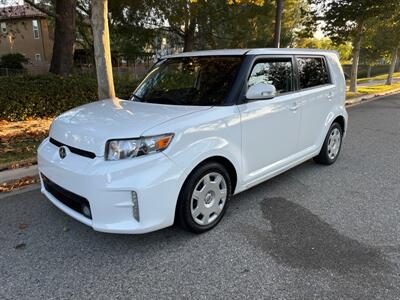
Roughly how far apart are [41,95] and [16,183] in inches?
172

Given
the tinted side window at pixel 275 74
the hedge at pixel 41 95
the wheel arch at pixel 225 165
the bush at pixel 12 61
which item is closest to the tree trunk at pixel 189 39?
the hedge at pixel 41 95

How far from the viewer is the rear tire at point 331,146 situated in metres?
5.27

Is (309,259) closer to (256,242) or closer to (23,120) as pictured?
(256,242)

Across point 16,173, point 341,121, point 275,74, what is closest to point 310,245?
point 275,74

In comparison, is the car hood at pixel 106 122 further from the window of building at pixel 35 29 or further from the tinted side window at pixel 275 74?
the window of building at pixel 35 29

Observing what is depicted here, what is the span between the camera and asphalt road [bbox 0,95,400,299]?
8.51 feet

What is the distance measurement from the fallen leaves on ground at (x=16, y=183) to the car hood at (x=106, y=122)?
159 cm

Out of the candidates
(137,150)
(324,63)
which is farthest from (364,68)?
(137,150)

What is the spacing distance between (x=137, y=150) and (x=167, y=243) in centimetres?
98

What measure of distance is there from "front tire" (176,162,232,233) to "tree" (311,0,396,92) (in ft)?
40.0

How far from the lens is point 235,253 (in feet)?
10.0

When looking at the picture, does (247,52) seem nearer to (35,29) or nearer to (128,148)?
(128,148)

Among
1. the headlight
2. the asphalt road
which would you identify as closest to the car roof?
the headlight

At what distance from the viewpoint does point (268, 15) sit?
56.2 ft
